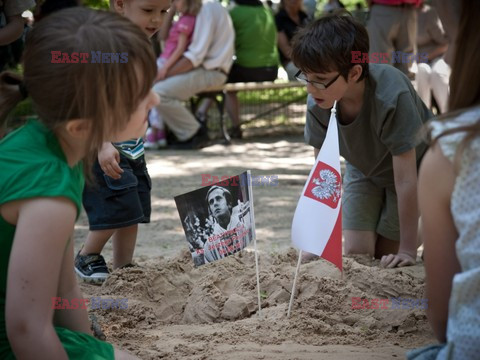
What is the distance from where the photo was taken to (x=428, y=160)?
164 cm

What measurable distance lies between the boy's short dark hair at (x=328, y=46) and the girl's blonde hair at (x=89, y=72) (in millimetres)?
1631

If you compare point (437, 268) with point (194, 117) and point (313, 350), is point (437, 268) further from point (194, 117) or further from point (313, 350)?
point (194, 117)

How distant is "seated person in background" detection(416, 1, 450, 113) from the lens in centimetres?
777

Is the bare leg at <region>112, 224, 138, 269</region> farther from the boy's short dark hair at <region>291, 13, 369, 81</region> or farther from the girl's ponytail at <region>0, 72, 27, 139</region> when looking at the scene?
the girl's ponytail at <region>0, 72, 27, 139</region>

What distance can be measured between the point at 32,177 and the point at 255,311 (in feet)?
5.55

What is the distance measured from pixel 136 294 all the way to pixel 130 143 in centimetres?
71

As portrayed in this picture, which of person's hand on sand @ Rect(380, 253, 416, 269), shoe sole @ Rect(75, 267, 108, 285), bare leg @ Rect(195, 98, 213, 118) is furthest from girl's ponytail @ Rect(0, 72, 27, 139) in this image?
bare leg @ Rect(195, 98, 213, 118)

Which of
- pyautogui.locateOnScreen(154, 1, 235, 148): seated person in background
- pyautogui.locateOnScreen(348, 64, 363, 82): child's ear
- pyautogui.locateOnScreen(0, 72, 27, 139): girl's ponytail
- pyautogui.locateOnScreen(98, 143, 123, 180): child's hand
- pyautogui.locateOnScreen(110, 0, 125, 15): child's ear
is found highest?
pyautogui.locateOnScreen(0, 72, 27, 139): girl's ponytail

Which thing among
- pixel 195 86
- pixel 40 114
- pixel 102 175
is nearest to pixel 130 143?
pixel 102 175

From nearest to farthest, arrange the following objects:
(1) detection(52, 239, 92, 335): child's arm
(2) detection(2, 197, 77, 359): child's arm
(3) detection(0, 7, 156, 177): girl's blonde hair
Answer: (2) detection(2, 197, 77, 359): child's arm < (3) detection(0, 7, 156, 177): girl's blonde hair < (1) detection(52, 239, 92, 335): child's arm

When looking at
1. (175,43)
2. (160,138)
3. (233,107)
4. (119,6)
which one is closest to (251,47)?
(233,107)

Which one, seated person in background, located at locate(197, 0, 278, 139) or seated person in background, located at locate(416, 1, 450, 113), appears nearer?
seated person in background, located at locate(416, 1, 450, 113)
